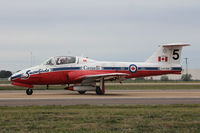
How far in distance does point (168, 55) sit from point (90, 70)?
7.45 metres

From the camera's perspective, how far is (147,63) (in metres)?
31.3

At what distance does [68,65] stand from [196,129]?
19.9 meters

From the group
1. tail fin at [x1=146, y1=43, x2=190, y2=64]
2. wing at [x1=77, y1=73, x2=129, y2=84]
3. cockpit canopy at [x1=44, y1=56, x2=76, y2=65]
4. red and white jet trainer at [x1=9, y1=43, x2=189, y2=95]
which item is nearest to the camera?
wing at [x1=77, y1=73, x2=129, y2=84]

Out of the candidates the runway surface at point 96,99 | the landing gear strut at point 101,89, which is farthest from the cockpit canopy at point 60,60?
the runway surface at point 96,99

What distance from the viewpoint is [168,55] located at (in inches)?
1241

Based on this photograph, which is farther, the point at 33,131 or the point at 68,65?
the point at 68,65

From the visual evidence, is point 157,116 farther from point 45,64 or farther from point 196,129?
point 45,64

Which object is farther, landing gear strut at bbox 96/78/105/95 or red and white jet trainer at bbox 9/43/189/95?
landing gear strut at bbox 96/78/105/95

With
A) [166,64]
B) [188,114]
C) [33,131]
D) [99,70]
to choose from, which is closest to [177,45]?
[166,64]

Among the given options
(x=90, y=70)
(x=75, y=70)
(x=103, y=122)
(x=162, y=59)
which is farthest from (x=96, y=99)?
(x=162, y=59)

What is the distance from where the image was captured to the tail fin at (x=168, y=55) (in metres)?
31.5

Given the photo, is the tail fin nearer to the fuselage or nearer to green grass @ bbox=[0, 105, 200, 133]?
the fuselage

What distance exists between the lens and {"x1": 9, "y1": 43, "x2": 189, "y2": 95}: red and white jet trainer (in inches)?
1120

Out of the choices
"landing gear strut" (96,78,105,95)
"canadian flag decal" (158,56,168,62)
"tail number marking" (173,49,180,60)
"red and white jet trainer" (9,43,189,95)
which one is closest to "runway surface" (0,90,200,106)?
"landing gear strut" (96,78,105,95)
